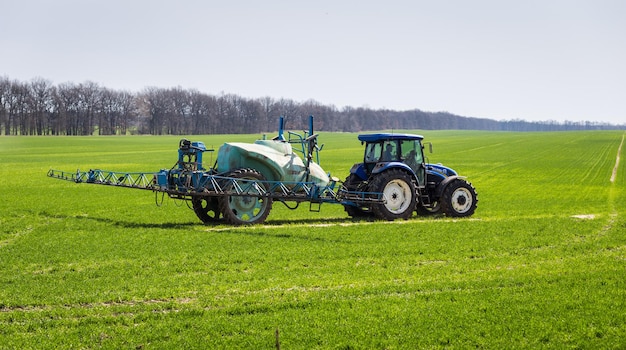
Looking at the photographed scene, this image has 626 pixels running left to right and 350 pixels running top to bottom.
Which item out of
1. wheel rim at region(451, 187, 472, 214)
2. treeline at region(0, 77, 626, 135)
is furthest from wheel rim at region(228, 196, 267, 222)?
treeline at region(0, 77, 626, 135)

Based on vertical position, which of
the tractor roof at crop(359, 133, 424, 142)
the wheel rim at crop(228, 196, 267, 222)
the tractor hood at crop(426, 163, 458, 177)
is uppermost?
the tractor roof at crop(359, 133, 424, 142)

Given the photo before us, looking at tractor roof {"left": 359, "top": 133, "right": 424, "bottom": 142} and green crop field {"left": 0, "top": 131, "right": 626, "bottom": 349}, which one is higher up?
tractor roof {"left": 359, "top": 133, "right": 424, "bottom": 142}

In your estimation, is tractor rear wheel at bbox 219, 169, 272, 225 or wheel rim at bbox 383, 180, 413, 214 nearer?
tractor rear wheel at bbox 219, 169, 272, 225

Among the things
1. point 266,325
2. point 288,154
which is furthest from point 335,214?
point 266,325

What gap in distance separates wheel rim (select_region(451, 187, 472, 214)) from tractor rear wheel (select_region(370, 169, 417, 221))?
6.46 feet

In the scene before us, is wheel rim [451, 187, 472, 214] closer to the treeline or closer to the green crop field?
the green crop field

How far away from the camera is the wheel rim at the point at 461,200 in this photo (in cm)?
1998

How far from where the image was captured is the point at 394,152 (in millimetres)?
19422

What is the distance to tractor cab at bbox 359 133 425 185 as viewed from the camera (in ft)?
63.3

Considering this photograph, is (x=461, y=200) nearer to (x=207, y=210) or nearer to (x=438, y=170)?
A: (x=438, y=170)

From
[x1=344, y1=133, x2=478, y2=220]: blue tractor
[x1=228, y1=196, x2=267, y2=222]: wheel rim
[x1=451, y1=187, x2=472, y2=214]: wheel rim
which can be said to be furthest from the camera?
[x1=451, y1=187, x2=472, y2=214]: wheel rim

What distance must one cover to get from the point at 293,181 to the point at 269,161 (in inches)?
43.8

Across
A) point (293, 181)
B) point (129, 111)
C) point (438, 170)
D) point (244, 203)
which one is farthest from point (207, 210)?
point (129, 111)

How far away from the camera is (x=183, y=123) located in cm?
13338
